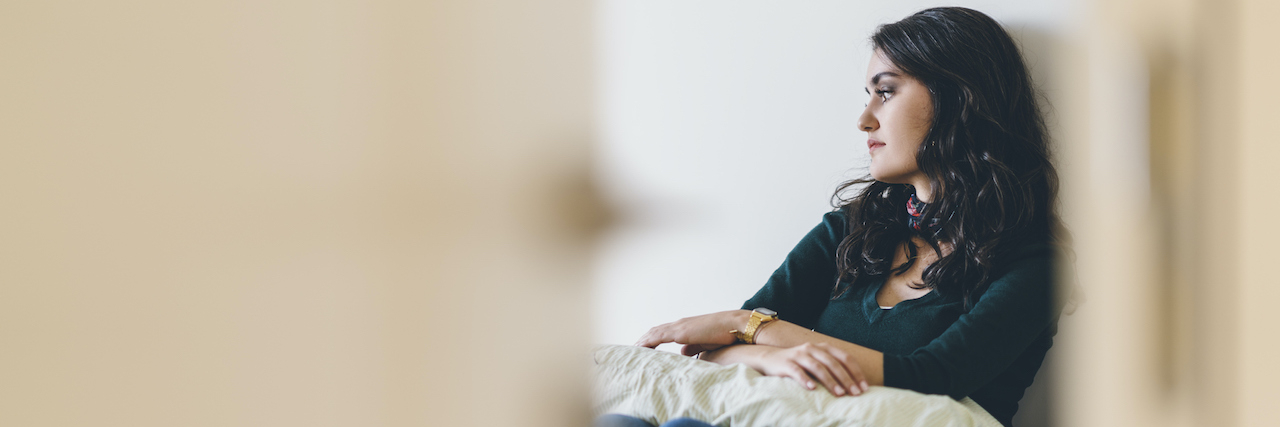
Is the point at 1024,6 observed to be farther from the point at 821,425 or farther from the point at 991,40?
the point at 821,425

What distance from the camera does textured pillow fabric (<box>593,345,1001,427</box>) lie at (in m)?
0.75

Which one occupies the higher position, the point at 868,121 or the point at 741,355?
the point at 868,121

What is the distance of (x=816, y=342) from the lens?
0.93m

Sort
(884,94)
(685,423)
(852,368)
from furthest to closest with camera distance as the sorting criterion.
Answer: (884,94)
(852,368)
(685,423)

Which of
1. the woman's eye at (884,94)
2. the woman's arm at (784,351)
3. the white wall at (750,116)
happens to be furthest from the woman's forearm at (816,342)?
the woman's eye at (884,94)

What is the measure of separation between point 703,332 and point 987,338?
345 millimetres

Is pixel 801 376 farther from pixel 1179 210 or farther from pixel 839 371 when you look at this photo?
pixel 1179 210

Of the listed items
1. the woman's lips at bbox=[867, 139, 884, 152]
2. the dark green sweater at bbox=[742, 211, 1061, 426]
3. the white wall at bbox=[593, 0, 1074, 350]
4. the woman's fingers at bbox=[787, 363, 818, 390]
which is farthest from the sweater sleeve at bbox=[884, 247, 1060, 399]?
the white wall at bbox=[593, 0, 1074, 350]

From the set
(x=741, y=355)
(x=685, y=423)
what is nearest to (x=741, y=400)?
(x=685, y=423)

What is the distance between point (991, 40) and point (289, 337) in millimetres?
1116

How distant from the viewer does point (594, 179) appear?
0.11 m

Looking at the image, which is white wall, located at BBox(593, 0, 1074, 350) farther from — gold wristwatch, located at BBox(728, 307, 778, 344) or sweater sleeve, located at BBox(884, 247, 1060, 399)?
sweater sleeve, located at BBox(884, 247, 1060, 399)

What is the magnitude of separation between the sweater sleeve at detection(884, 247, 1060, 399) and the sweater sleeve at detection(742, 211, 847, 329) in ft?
0.89

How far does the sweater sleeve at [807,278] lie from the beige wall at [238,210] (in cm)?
107
